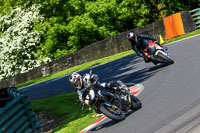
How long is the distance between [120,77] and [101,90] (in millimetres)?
7097

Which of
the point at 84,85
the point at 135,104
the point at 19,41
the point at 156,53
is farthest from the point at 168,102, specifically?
the point at 19,41

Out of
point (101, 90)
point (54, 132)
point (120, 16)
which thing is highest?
point (120, 16)

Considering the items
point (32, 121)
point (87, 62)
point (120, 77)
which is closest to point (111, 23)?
point (87, 62)

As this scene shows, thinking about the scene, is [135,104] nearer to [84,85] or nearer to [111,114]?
[111,114]

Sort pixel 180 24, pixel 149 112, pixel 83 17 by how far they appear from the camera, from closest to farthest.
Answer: pixel 149 112 < pixel 180 24 < pixel 83 17

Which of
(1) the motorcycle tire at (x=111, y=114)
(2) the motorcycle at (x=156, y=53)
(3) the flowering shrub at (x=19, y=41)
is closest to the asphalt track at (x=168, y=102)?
(1) the motorcycle tire at (x=111, y=114)

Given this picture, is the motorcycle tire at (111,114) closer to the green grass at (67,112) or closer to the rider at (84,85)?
the rider at (84,85)

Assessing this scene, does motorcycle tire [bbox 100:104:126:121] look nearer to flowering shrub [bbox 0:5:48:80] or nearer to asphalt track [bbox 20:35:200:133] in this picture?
asphalt track [bbox 20:35:200:133]

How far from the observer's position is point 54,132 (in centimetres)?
1057

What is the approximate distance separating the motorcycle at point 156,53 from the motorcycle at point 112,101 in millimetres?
4785

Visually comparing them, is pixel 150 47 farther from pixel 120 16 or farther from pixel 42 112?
pixel 120 16

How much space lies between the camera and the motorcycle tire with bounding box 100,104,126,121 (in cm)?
801

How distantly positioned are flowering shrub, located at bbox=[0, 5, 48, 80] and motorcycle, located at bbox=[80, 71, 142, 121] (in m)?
26.8

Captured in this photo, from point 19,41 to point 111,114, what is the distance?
91.8ft
